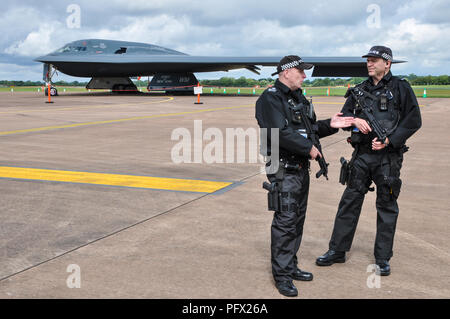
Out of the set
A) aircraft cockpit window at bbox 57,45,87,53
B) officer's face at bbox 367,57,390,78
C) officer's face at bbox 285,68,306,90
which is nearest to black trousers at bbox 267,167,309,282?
officer's face at bbox 285,68,306,90

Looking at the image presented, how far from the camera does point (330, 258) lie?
14.6ft

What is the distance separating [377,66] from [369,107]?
0.41m

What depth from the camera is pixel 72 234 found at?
5152 millimetres

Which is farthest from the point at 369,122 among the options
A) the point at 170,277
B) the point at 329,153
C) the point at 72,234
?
the point at 329,153

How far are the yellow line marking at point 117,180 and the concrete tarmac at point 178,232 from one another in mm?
19

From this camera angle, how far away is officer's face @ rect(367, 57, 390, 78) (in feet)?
14.4

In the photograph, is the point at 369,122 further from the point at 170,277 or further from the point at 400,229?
the point at 170,277

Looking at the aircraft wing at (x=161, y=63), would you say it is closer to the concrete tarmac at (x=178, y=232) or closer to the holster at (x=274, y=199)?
the concrete tarmac at (x=178, y=232)

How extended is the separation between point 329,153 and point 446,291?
24.5 feet

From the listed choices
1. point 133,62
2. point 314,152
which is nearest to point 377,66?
point 314,152

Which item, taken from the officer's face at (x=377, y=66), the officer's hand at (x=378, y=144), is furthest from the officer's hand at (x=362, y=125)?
the officer's face at (x=377, y=66)

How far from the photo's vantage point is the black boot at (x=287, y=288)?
3.74 meters

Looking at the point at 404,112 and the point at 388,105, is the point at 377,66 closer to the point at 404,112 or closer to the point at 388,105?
the point at 388,105

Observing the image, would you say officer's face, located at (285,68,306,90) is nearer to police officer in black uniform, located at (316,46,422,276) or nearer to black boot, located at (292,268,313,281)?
police officer in black uniform, located at (316,46,422,276)
